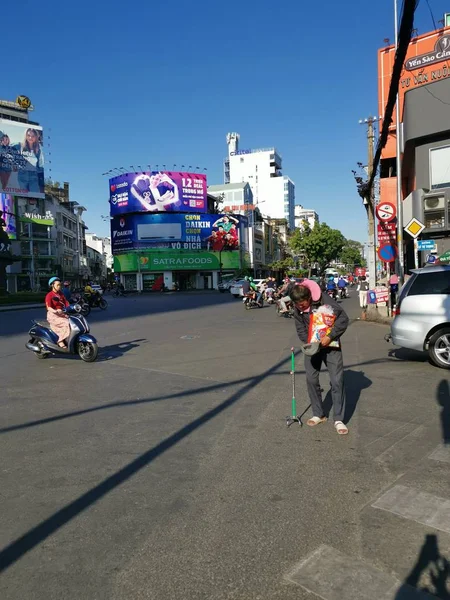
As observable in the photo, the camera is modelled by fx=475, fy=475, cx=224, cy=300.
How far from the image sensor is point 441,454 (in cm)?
434

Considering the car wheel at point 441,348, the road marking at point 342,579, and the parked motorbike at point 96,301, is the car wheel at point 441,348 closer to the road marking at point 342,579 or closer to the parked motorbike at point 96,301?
the road marking at point 342,579

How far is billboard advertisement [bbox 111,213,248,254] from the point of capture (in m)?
69.9

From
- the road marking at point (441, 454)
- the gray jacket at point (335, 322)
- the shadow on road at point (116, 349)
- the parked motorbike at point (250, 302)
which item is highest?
the gray jacket at point (335, 322)

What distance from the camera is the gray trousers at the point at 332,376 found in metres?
5.01

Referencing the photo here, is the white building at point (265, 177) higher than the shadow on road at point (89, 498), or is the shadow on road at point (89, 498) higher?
the white building at point (265, 177)

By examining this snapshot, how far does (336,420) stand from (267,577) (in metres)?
2.59

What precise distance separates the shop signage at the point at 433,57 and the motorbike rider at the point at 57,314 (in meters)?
17.4

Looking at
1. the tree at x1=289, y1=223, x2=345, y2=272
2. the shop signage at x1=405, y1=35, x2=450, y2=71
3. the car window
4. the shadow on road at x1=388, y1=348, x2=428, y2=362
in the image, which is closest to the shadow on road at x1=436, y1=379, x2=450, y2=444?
the car window

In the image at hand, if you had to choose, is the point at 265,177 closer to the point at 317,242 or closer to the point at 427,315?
the point at 317,242

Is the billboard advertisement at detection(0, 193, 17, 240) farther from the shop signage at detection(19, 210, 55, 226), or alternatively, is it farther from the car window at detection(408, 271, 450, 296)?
the car window at detection(408, 271, 450, 296)

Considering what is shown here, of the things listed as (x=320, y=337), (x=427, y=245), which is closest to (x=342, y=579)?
(x=320, y=337)

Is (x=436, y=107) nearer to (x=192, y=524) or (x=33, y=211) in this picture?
(x=192, y=524)

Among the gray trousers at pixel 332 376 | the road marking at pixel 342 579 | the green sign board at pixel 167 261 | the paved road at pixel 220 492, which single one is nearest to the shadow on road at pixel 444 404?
the paved road at pixel 220 492

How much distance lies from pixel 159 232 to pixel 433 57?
52.0 metres
